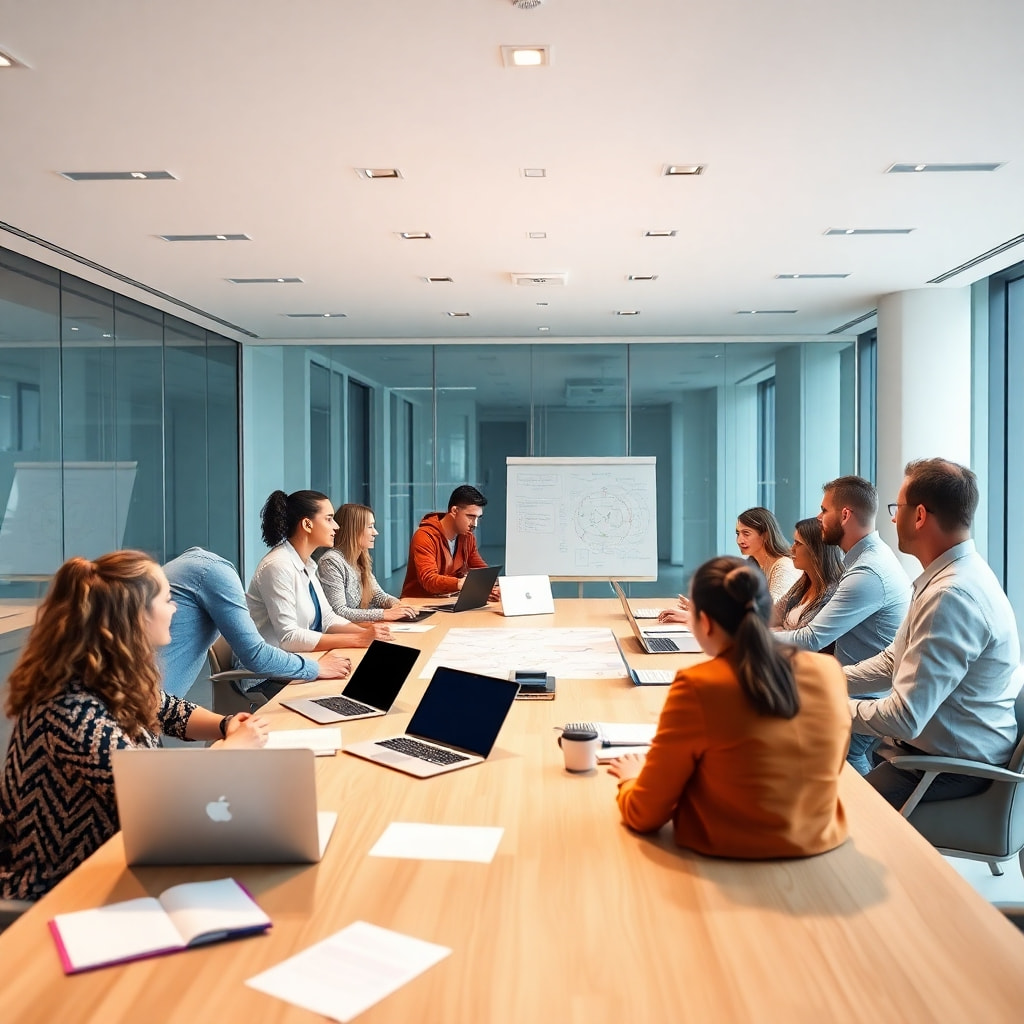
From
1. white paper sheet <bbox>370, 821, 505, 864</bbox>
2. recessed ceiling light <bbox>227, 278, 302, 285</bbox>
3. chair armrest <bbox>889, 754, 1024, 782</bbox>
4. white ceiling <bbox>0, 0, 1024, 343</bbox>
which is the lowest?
chair armrest <bbox>889, 754, 1024, 782</bbox>

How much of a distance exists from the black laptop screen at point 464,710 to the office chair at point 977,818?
1.07 meters

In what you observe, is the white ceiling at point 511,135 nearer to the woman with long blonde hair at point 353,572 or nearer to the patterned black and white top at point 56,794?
the woman with long blonde hair at point 353,572

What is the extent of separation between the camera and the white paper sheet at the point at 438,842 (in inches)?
68.3

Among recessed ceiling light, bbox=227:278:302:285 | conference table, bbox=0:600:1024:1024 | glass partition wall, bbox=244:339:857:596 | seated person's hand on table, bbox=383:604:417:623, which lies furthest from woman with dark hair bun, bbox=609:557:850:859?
glass partition wall, bbox=244:339:857:596

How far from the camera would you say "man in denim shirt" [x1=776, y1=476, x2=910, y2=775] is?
3467 mm

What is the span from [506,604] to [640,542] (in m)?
2.74

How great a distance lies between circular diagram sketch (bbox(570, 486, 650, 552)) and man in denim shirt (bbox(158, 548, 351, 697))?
4.24 metres

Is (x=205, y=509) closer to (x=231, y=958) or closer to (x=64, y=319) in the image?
(x=64, y=319)

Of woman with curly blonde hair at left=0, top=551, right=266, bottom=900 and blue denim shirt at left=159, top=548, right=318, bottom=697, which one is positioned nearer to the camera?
woman with curly blonde hair at left=0, top=551, right=266, bottom=900

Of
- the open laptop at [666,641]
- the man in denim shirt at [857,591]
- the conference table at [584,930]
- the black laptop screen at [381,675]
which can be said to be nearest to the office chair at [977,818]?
the conference table at [584,930]

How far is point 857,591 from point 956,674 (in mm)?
937

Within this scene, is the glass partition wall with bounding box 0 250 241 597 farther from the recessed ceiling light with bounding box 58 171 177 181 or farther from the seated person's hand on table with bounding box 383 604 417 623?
the seated person's hand on table with bounding box 383 604 417 623

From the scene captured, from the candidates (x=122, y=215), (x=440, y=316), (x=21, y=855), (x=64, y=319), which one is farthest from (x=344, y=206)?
(x=21, y=855)

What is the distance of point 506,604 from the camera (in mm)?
4773
